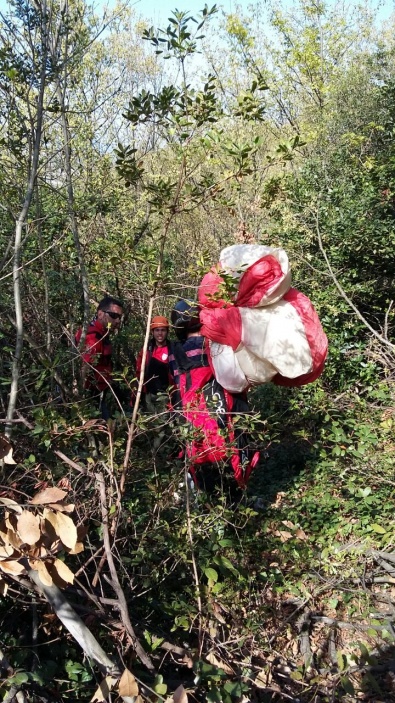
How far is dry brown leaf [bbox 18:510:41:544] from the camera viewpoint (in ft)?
6.12

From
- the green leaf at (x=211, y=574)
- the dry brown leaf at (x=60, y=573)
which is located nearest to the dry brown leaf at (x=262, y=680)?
the green leaf at (x=211, y=574)

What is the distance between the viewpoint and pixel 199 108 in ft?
9.03

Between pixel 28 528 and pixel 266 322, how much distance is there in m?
2.16

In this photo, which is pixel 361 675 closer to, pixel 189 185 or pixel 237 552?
pixel 237 552

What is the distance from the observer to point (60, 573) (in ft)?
6.45

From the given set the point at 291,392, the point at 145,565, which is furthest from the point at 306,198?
the point at 145,565

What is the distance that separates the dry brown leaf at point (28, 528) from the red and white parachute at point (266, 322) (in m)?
1.88

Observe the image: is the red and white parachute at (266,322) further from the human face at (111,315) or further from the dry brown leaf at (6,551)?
the dry brown leaf at (6,551)

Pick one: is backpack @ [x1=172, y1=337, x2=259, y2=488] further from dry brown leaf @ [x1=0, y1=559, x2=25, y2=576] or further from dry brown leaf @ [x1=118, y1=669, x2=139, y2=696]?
dry brown leaf @ [x1=0, y1=559, x2=25, y2=576]

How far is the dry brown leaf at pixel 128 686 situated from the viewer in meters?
2.05

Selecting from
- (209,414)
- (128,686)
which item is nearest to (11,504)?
(128,686)

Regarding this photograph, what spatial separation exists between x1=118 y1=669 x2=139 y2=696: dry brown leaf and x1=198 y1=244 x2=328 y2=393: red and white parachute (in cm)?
200

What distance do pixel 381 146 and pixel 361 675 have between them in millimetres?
7016

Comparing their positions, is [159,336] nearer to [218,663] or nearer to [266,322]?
[266,322]
